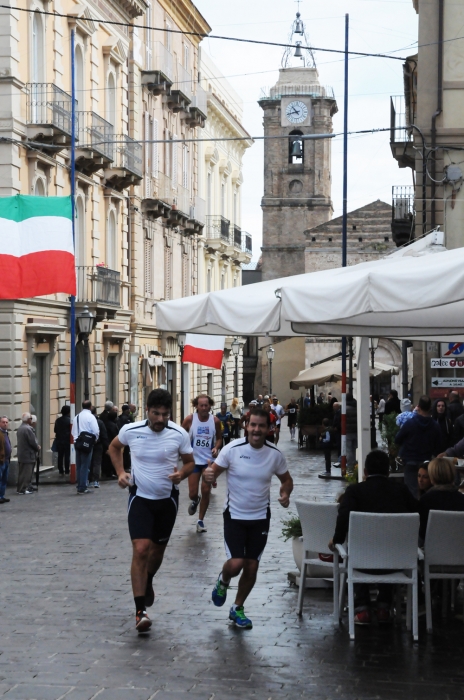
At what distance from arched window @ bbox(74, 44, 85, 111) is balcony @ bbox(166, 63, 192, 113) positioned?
34.4ft

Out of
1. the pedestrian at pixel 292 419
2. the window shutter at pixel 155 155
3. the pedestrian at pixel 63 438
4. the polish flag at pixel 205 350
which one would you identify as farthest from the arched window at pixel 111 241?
the pedestrian at pixel 292 419

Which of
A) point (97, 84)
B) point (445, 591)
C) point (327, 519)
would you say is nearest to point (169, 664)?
point (327, 519)

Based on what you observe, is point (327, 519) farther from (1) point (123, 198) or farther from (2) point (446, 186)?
(1) point (123, 198)

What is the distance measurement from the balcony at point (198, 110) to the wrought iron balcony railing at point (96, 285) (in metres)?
14.5

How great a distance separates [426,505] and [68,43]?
2212 cm

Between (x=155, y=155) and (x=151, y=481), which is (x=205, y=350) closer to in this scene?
(x=155, y=155)

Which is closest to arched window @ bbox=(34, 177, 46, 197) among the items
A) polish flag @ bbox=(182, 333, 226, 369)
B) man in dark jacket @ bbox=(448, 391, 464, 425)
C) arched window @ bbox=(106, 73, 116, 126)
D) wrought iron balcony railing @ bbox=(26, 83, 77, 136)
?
wrought iron balcony railing @ bbox=(26, 83, 77, 136)

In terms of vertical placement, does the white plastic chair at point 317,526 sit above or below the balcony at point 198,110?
below

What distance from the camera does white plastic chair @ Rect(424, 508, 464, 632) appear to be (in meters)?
8.62

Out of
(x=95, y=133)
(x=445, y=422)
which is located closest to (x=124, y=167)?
(x=95, y=133)

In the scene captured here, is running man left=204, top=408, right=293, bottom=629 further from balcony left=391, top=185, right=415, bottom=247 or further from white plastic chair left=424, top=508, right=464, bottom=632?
balcony left=391, top=185, right=415, bottom=247

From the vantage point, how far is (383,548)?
841 centimetres

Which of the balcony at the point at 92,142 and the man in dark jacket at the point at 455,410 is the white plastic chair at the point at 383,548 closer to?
the man in dark jacket at the point at 455,410

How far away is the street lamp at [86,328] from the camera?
2744cm
